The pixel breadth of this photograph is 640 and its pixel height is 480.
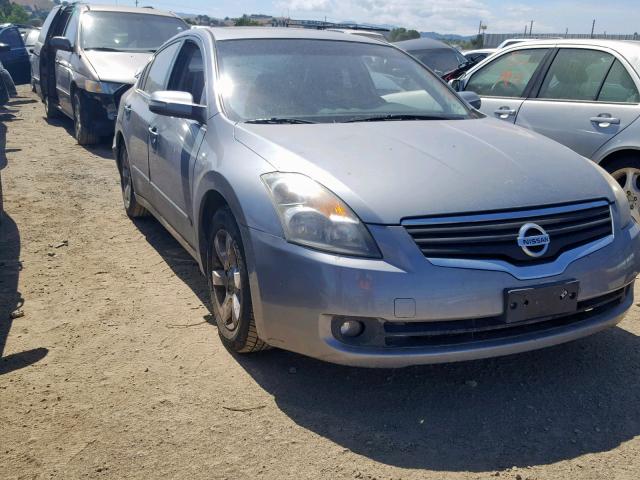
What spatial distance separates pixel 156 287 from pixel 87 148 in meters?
5.69

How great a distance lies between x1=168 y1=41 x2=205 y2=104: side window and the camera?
439cm

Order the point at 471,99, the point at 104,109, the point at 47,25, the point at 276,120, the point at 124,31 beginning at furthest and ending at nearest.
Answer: the point at 47,25, the point at 124,31, the point at 104,109, the point at 471,99, the point at 276,120

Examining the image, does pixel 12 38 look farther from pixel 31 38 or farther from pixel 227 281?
pixel 227 281

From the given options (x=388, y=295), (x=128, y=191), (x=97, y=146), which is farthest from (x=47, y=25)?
(x=388, y=295)

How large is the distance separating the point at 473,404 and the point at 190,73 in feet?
9.47

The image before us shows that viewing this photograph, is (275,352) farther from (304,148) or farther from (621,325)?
(621,325)

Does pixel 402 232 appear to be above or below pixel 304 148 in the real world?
below

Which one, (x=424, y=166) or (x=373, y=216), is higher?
(x=424, y=166)

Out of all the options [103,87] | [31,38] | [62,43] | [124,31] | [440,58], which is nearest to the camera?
[103,87]

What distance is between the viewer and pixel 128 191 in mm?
6059

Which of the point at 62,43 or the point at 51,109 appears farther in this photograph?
the point at 51,109

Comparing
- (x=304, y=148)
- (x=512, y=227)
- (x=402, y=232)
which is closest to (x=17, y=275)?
(x=304, y=148)

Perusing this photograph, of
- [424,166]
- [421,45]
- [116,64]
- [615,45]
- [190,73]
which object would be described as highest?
[615,45]

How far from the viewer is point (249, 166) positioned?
3.35m
